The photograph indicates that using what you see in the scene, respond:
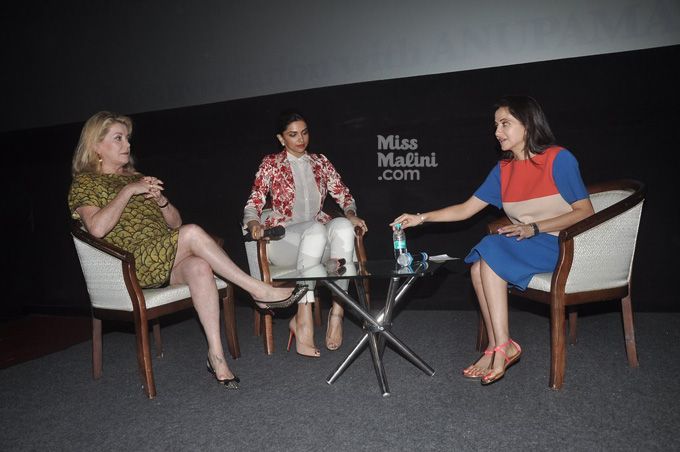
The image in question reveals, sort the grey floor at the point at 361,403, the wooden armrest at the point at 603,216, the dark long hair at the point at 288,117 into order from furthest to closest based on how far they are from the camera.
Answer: the dark long hair at the point at 288,117 → the wooden armrest at the point at 603,216 → the grey floor at the point at 361,403

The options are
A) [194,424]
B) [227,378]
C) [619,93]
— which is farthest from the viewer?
[619,93]

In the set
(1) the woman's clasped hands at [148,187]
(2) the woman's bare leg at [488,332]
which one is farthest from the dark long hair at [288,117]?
(2) the woman's bare leg at [488,332]

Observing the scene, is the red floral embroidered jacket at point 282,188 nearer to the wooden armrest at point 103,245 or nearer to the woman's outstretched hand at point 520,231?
the wooden armrest at point 103,245

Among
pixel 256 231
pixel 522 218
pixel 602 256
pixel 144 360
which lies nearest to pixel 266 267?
pixel 256 231

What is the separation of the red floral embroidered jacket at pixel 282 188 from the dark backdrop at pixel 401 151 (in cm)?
58

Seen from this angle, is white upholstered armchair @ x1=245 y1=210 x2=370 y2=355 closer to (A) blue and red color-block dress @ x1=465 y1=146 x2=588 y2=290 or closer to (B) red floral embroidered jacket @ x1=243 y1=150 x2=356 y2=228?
(B) red floral embroidered jacket @ x1=243 y1=150 x2=356 y2=228

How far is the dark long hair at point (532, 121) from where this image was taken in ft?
7.75

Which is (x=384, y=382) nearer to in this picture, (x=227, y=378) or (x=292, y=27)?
(x=227, y=378)

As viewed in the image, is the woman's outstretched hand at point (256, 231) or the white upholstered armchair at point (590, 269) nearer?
the white upholstered armchair at point (590, 269)

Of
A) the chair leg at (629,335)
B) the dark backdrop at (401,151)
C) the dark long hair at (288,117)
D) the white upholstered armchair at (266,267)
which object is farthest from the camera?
the dark backdrop at (401,151)

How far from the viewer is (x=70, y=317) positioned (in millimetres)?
4516

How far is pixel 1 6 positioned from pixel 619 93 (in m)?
5.33

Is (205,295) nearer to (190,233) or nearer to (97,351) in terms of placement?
(190,233)

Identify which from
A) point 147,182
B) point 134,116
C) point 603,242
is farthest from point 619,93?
point 134,116
